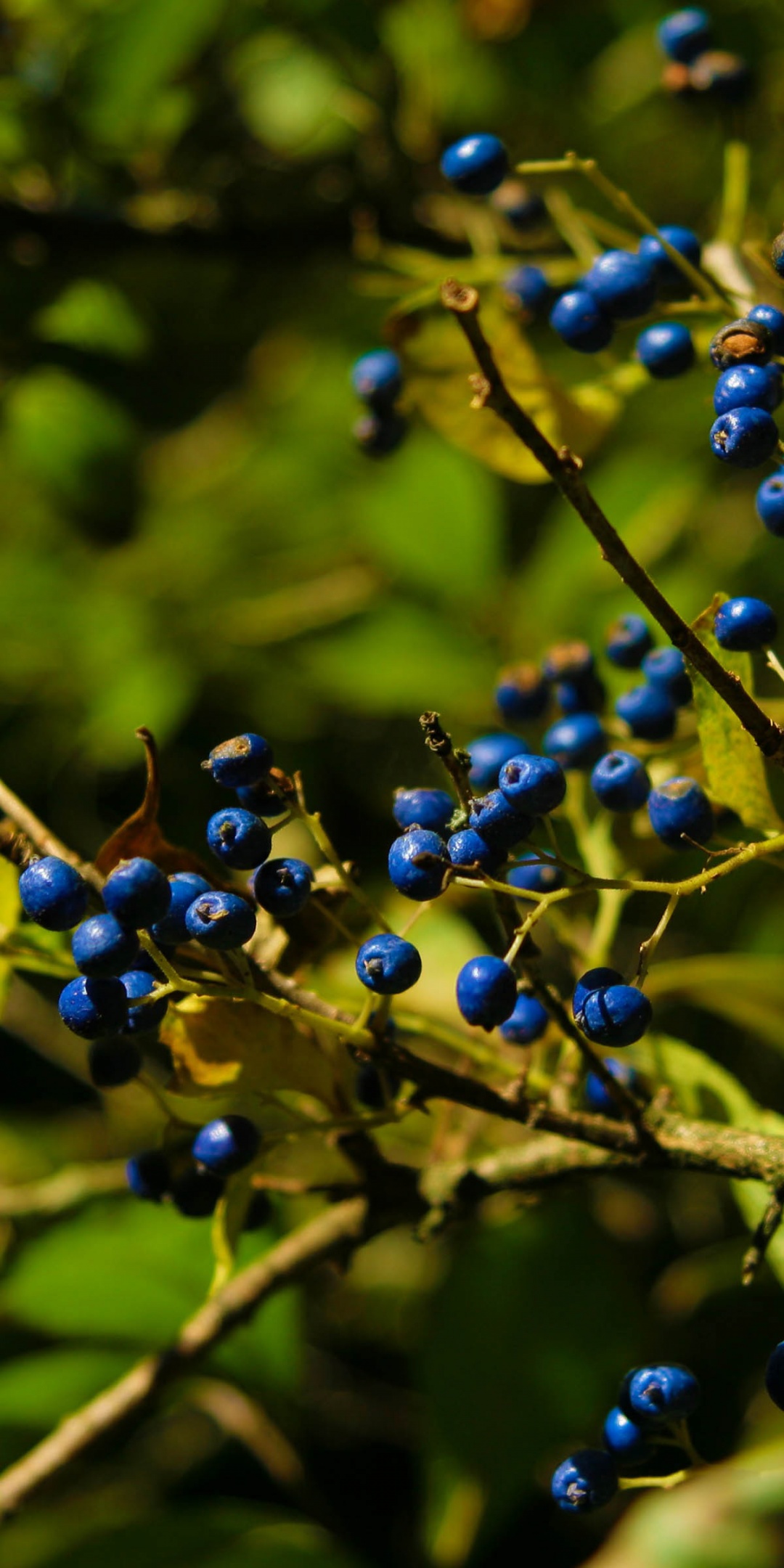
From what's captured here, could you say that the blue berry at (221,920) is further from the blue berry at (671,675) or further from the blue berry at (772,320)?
the blue berry at (772,320)

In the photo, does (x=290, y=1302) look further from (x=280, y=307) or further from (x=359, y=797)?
(x=280, y=307)

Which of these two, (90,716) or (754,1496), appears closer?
(754,1496)

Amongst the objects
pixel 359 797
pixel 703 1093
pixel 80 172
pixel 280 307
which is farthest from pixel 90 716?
pixel 703 1093

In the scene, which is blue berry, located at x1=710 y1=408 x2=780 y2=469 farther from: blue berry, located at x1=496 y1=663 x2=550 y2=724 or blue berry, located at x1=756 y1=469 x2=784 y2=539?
blue berry, located at x1=496 y1=663 x2=550 y2=724

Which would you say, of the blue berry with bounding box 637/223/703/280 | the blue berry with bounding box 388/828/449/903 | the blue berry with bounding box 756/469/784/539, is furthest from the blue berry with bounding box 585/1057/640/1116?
the blue berry with bounding box 637/223/703/280

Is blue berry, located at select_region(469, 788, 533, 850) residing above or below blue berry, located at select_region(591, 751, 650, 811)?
above

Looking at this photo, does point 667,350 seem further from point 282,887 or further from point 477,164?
point 282,887

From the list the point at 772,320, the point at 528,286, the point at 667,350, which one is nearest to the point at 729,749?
the point at 772,320
